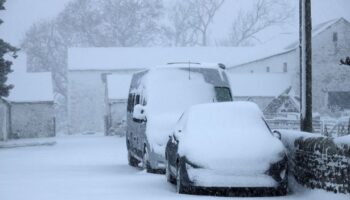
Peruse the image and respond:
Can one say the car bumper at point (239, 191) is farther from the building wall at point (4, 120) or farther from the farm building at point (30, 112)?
the farm building at point (30, 112)

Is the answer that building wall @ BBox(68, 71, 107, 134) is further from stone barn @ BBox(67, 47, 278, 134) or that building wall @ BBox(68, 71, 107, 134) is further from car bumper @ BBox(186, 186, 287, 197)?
car bumper @ BBox(186, 186, 287, 197)

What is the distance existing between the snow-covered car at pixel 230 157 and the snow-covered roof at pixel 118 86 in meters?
44.6

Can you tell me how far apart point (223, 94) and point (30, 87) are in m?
40.2

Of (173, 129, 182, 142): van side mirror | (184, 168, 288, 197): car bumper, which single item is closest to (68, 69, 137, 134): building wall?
(173, 129, 182, 142): van side mirror

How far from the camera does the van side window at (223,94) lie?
56.7 ft

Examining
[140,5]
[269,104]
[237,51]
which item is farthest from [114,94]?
[140,5]

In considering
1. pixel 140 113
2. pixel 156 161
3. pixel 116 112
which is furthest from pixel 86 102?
pixel 156 161

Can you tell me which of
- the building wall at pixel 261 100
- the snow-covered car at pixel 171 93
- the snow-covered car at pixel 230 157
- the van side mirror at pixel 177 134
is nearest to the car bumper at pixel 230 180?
the snow-covered car at pixel 230 157

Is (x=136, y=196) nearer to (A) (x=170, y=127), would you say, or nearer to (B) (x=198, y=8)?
(A) (x=170, y=127)

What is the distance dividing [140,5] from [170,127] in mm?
68135

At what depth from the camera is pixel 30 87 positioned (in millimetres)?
55531

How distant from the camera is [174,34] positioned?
290 feet

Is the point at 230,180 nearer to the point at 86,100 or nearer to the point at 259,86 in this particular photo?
the point at 259,86

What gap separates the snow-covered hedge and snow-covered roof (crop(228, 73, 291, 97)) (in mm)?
45440
